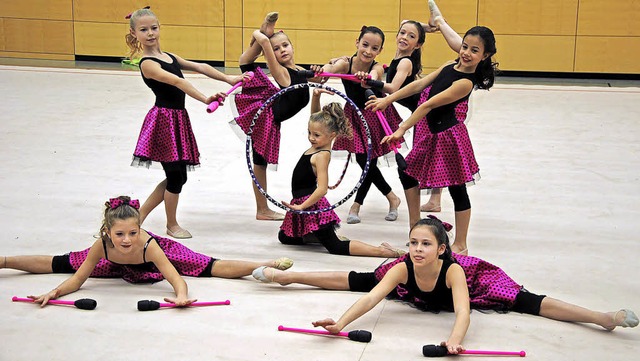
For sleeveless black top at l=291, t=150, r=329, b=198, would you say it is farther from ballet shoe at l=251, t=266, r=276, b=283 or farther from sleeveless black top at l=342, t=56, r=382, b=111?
ballet shoe at l=251, t=266, r=276, b=283

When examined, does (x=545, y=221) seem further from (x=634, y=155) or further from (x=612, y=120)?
(x=612, y=120)

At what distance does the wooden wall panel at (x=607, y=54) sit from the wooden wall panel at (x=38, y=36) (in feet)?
24.8

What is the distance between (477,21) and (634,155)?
201 inches

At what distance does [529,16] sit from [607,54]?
121 centimetres

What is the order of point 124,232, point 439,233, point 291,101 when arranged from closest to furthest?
point 439,233, point 124,232, point 291,101

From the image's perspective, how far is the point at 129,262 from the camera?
3.93 meters

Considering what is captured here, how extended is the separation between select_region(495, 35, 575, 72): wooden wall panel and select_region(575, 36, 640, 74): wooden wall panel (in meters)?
0.15

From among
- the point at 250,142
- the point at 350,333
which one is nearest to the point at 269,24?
the point at 250,142

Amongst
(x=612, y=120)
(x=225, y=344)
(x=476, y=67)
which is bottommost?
(x=225, y=344)

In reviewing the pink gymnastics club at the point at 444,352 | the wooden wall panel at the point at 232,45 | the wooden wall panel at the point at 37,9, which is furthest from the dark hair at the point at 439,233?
the wooden wall panel at the point at 37,9

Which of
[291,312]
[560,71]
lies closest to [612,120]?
[560,71]

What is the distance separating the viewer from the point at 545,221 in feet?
17.1

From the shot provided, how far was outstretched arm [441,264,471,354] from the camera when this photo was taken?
10.6ft

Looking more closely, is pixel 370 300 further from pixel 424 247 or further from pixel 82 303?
pixel 82 303
